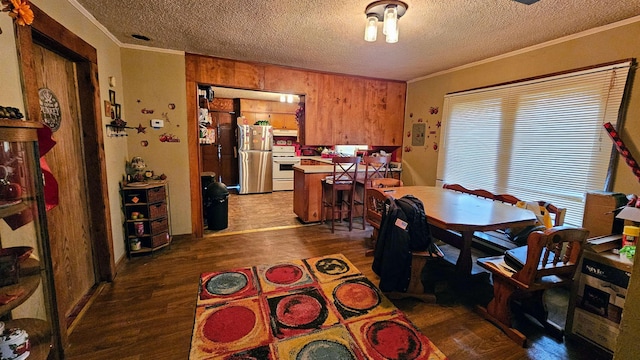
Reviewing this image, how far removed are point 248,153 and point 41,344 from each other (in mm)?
5201

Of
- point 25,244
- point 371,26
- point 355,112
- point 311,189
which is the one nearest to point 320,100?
point 355,112

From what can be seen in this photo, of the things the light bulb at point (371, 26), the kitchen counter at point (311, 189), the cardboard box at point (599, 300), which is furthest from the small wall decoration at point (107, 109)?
the cardboard box at point (599, 300)

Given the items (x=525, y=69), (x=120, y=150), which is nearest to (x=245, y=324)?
(x=120, y=150)

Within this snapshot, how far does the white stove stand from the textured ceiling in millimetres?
3328

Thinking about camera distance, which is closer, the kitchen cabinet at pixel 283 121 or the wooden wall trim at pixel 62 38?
the wooden wall trim at pixel 62 38

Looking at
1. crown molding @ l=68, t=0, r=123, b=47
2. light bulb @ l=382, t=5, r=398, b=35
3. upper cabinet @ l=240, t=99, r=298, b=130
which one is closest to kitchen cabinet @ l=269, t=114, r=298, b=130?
upper cabinet @ l=240, t=99, r=298, b=130

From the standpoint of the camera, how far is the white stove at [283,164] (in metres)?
6.49

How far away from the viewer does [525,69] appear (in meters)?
2.77

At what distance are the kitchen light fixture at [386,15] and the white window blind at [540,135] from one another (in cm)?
179

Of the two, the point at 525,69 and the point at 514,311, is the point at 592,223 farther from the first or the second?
the point at 525,69

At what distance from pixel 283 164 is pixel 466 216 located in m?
5.03

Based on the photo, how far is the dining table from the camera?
6.10 feet

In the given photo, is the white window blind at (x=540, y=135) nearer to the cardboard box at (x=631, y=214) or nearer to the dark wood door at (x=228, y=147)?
the cardboard box at (x=631, y=214)

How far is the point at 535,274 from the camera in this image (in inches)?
62.8
